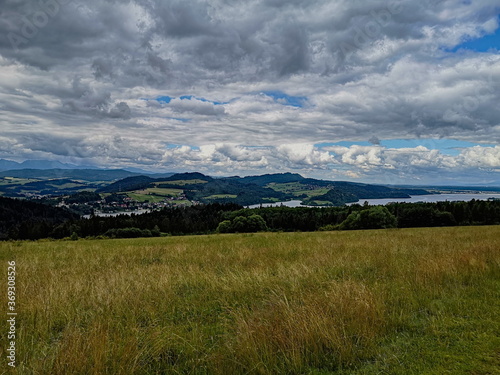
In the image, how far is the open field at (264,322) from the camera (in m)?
4.10

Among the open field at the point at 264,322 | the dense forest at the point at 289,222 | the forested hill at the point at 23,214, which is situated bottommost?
the forested hill at the point at 23,214

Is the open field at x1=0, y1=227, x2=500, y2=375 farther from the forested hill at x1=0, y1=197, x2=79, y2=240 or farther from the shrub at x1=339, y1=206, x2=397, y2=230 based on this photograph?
the forested hill at x1=0, y1=197, x2=79, y2=240

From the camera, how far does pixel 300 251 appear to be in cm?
1315

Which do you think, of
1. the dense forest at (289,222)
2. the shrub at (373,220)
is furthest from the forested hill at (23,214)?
the shrub at (373,220)

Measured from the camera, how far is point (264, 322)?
5004 mm

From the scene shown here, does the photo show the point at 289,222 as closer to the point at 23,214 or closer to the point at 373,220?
the point at 373,220

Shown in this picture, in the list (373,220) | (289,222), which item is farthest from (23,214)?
(373,220)

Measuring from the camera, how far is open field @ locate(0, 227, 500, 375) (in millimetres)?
4102

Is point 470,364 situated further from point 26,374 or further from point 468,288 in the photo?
point 26,374

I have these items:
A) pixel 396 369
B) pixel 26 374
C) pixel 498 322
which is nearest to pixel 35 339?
pixel 26 374

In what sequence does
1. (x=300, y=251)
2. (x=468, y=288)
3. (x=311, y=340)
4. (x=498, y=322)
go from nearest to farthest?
(x=311, y=340) < (x=498, y=322) < (x=468, y=288) < (x=300, y=251)

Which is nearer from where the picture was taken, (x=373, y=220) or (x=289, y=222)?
(x=373, y=220)

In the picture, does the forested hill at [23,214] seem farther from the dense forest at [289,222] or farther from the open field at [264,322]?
the open field at [264,322]

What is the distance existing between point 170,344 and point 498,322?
5.86 metres
